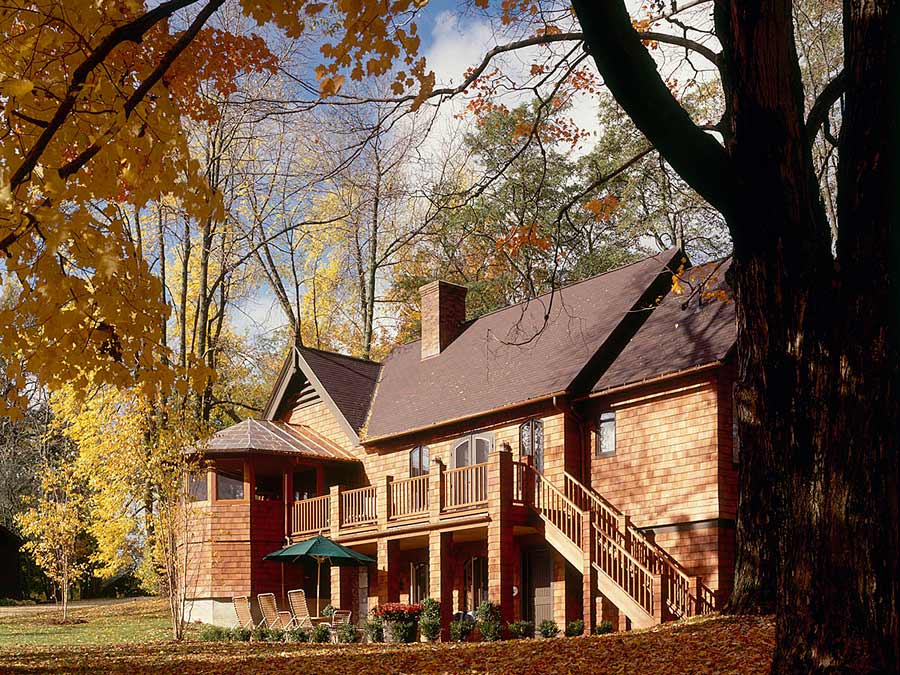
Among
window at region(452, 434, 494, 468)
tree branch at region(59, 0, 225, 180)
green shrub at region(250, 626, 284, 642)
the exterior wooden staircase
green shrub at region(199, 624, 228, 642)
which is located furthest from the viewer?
window at region(452, 434, 494, 468)

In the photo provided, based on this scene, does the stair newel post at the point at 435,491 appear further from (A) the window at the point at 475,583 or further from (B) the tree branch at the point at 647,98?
(B) the tree branch at the point at 647,98

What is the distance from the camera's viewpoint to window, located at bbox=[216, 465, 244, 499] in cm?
2775

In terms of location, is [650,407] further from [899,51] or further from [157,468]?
[899,51]

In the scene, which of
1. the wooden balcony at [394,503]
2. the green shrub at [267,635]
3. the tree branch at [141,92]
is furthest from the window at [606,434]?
the tree branch at [141,92]

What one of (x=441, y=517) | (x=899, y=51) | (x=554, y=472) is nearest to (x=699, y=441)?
(x=554, y=472)

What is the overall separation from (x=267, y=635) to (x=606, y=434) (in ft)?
28.1

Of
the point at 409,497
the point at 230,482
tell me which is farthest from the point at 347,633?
the point at 230,482

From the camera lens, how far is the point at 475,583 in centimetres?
2481

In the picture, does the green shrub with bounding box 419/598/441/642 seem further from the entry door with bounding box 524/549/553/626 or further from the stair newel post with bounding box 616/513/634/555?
the stair newel post with bounding box 616/513/634/555

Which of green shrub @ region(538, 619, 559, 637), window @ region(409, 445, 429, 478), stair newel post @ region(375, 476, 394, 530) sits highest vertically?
window @ region(409, 445, 429, 478)

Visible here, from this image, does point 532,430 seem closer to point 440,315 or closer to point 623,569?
point 623,569

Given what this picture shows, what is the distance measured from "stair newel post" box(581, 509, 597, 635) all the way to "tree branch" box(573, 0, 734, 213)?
45.2 ft

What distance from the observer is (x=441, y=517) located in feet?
74.7

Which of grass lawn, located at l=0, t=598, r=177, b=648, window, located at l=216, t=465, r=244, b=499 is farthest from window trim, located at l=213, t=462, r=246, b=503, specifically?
grass lawn, located at l=0, t=598, r=177, b=648
